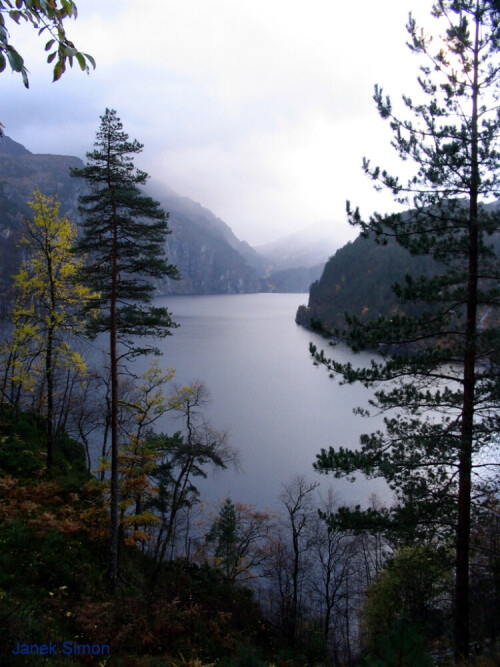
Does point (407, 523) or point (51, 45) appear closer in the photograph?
point (51, 45)

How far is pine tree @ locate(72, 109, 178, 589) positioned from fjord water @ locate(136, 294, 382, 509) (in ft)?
51.0

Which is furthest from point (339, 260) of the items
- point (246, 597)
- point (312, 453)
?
point (246, 597)

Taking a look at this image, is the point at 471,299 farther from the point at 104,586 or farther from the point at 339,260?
the point at 339,260

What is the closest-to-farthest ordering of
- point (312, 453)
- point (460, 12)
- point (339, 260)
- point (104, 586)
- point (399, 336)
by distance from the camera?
point (460, 12)
point (399, 336)
point (104, 586)
point (312, 453)
point (339, 260)

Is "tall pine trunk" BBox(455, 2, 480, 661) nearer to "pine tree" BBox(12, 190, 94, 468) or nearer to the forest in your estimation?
the forest

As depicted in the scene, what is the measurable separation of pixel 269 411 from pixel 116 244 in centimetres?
2745

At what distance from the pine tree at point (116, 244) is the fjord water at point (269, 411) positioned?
15.5m

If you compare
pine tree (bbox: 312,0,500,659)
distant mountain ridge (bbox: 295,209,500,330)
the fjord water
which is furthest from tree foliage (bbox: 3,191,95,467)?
distant mountain ridge (bbox: 295,209,500,330)

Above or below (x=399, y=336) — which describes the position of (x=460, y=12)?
above

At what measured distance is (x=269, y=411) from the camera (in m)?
34.6

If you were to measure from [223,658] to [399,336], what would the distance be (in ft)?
23.5

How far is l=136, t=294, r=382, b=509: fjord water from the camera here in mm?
23859

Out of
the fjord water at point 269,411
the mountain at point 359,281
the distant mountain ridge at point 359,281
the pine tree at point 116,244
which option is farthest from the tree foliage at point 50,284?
the mountain at point 359,281

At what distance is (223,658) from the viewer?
24.7ft
